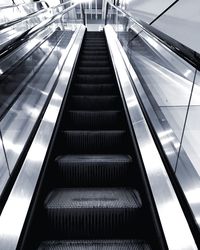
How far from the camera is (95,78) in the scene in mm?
4105

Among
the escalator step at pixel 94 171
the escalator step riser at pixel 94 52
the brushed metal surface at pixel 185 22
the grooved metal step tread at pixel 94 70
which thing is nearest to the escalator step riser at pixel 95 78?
the grooved metal step tread at pixel 94 70

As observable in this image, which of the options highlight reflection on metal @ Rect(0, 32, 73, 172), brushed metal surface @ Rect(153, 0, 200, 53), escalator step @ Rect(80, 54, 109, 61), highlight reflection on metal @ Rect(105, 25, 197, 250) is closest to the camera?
highlight reflection on metal @ Rect(105, 25, 197, 250)

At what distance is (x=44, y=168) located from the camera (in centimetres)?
193

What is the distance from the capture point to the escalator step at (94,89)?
147 inches

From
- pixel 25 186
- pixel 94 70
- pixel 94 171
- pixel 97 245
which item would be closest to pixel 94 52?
pixel 94 70

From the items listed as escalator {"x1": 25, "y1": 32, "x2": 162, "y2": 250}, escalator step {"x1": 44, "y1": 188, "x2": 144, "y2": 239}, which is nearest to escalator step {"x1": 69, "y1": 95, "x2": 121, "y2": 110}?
escalator {"x1": 25, "y1": 32, "x2": 162, "y2": 250}

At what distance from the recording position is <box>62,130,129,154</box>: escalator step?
8.52 feet

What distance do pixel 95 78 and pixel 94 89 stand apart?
0.42m

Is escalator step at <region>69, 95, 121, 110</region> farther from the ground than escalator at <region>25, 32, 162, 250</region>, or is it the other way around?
escalator step at <region>69, 95, 121, 110</region>

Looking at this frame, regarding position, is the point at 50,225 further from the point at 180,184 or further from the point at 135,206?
the point at 180,184

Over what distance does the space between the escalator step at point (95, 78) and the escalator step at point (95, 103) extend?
2.53 ft

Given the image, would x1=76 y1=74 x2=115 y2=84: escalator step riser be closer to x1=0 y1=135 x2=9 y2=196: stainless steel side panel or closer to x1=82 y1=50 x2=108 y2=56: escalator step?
x1=82 y1=50 x2=108 y2=56: escalator step

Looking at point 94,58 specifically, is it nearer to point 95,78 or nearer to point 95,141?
point 95,78

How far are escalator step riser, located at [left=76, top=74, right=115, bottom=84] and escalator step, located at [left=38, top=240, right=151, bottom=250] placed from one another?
2.83 meters
